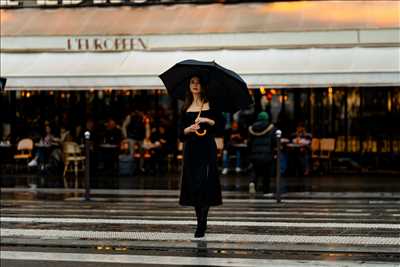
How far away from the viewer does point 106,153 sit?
74.9 feet

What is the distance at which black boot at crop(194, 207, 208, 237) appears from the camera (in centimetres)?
987

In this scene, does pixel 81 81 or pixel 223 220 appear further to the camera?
pixel 81 81

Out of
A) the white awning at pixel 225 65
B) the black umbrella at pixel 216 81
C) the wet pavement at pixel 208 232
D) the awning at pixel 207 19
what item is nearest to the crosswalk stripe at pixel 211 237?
the wet pavement at pixel 208 232

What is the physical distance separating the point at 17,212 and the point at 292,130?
36.9ft

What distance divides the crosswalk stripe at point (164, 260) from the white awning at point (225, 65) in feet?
35.8

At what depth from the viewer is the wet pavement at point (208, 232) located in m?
8.80

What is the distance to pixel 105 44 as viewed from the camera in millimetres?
21781

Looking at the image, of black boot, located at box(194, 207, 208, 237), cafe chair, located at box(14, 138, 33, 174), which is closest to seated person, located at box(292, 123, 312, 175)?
cafe chair, located at box(14, 138, 33, 174)

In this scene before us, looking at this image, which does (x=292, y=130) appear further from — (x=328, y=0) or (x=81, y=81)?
(x=81, y=81)

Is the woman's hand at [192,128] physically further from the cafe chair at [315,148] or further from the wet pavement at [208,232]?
the cafe chair at [315,148]

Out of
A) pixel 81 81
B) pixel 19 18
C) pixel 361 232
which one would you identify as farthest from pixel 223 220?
pixel 19 18

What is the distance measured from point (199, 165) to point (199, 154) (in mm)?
132

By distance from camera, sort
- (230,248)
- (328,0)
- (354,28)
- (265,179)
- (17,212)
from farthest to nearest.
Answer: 1. (328,0)
2. (354,28)
3. (265,179)
4. (17,212)
5. (230,248)

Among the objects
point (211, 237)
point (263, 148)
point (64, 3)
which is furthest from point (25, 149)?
point (211, 237)
